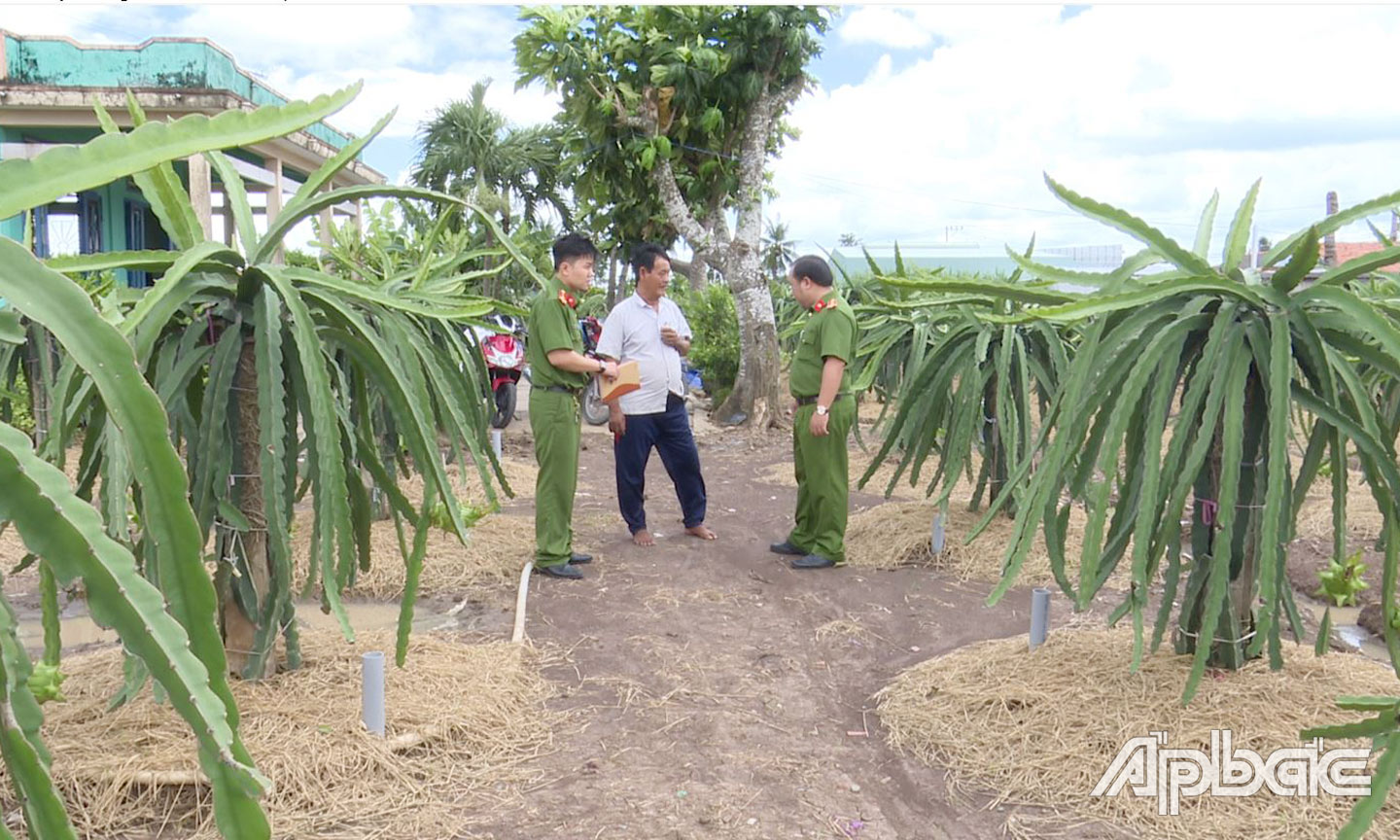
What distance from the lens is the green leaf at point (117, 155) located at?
126 cm

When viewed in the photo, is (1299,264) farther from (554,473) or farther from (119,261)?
(554,473)

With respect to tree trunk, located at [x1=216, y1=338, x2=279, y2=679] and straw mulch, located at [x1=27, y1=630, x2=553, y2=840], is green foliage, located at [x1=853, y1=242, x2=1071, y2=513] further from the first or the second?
tree trunk, located at [x1=216, y1=338, x2=279, y2=679]

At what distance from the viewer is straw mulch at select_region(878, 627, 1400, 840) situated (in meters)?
2.71

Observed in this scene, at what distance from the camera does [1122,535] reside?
10.4 feet

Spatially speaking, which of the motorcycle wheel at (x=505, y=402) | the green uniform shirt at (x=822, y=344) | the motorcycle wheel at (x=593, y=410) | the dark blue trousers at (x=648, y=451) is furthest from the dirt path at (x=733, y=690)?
the motorcycle wheel at (x=593, y=410)

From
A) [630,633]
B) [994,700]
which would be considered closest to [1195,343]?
[994,700]

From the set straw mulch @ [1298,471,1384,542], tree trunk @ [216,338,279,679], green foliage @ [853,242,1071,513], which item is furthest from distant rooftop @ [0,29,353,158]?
straw mulch @ [1298,471,1384,542]

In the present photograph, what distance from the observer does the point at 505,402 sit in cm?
1123

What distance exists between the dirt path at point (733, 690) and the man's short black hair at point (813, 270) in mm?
1605

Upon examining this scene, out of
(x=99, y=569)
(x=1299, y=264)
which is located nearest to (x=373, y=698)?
(x=99, y=569)

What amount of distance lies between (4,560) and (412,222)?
23.1ft

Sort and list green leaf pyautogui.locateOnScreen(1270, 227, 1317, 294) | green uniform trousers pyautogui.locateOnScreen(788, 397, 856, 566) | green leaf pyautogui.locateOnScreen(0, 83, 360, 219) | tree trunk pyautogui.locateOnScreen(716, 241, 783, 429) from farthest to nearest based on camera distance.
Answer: tree trunk pyautogui.locateOnScreen(716, 241, 783, 429) < green uniform trousers pyautogui.locateOnScreen(788, 397, 856, 566) < green leaf pyautogui.locateOnScreen(1270, 227, 1317, 294) < green leaf pyautogui.locateOnScreen(0, 83, 360, 219)

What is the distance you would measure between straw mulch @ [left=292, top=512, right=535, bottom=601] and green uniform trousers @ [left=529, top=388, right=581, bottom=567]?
0.88 feet

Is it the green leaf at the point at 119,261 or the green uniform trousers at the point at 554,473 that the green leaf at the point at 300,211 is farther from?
the green uniform trousers at the point at 554,473
